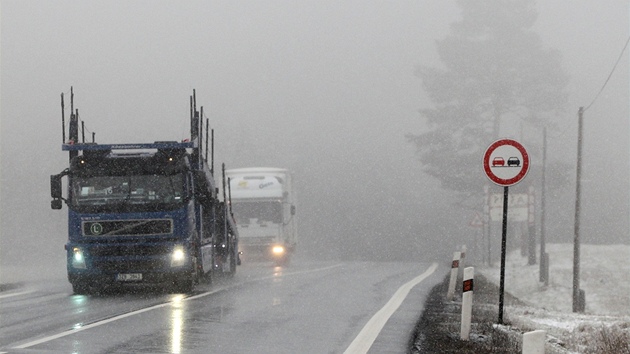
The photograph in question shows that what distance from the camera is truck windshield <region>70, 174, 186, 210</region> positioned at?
19609 mm

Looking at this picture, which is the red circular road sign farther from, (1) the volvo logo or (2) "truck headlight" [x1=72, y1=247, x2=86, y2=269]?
(2) "truck headlight" [x1=72, y1=247, x2=86, y2=269]

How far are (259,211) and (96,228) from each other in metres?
19.1

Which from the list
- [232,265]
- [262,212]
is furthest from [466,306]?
[262,212]

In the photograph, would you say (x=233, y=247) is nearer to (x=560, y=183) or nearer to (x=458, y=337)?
(x=458, y=337)

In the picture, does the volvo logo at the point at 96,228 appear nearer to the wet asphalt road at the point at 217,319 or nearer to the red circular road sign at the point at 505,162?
the wet asphalt road at the point at 217,319

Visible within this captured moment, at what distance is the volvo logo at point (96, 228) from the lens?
19.6 metres

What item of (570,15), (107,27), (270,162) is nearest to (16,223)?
(270,162)

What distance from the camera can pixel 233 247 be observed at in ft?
90.6

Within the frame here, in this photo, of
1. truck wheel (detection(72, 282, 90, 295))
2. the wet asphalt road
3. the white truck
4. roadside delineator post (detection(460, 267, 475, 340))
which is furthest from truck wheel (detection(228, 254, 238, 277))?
roadside delineator post (detection(460, 267, 475, 340))

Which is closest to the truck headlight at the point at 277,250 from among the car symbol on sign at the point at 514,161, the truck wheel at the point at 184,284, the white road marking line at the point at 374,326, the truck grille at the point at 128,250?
the white road marking line at the point at 374,326

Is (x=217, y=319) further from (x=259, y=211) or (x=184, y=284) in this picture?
(x=259, y=211)

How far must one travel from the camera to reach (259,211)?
127ft

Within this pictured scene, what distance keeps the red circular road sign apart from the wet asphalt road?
237cm

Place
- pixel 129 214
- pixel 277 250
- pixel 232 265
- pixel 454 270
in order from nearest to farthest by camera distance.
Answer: pixel 129 214 < pixel 454 270 < pixel 232 265 < pixel 277 250
